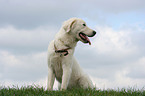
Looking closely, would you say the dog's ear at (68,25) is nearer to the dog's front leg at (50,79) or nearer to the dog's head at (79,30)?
the dog's head at (79,30)

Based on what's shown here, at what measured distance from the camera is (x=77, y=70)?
761 cm

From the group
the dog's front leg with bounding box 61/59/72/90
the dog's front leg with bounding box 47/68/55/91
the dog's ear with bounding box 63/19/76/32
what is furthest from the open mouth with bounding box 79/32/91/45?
the dog's front leg with bounding box 47/68/55/91

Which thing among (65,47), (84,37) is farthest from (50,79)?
(84,37)

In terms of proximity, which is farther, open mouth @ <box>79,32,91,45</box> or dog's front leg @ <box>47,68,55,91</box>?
dog's front leg @ <box>47,68,55,91</box>

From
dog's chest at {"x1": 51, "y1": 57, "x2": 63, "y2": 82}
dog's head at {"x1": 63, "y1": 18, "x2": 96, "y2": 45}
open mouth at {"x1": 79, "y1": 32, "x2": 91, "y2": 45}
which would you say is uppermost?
dog's head at {"x1": 63, "y1": 18, "x2": 96, "y2": 45}

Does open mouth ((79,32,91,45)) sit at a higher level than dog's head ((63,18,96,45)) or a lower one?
lower

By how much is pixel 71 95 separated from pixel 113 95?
54.2 inches

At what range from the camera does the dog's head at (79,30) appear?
659 cm

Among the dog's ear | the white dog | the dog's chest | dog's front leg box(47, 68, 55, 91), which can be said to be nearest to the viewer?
the dog's ear

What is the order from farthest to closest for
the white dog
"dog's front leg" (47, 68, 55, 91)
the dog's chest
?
"dog's front leg" (47, 68, 55, 91), the dog's chest, the white dog

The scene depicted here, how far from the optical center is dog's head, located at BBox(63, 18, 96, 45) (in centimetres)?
659

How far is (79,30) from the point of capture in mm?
6621

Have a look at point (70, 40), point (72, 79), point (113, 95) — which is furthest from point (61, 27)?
point (113, 95)

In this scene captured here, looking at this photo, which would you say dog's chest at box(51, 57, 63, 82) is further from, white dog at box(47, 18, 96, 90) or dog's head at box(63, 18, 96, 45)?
dog's head at box(63, 18, 96, 45)
